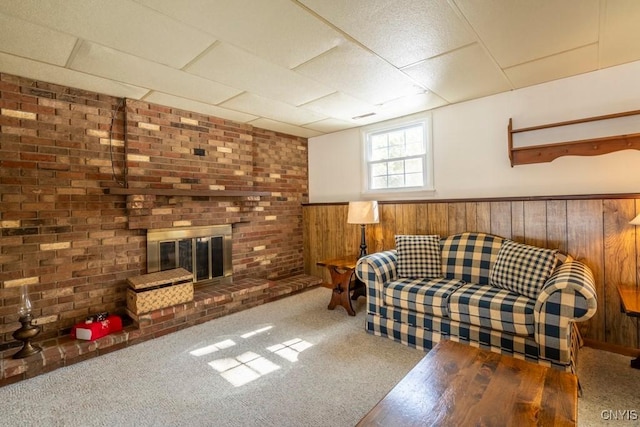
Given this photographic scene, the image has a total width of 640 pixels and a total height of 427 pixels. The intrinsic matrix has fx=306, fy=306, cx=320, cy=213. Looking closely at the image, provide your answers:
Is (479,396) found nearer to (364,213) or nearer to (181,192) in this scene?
(364,213)

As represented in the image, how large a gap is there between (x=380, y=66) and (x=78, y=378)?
132 inches

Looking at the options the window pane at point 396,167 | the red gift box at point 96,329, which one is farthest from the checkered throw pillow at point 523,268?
the red gift box at point 96,329

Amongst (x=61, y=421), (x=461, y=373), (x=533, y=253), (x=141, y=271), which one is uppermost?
(x=533, y=253)

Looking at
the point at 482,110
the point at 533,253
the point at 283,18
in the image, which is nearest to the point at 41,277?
the point at 283,18

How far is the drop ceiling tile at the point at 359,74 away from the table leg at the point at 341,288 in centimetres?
195

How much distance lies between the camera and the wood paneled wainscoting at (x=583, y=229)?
2.49 metres

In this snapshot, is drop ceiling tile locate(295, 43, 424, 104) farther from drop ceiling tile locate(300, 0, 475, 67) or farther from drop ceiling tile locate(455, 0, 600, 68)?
drop ceiling tile locate(455, 0, 600, 68)

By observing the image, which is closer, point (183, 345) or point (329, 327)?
point (183, 345)

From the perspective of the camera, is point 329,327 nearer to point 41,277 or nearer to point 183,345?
point 183,345

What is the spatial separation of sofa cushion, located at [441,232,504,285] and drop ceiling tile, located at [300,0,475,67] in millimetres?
1771

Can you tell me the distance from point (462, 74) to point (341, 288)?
8.19 ft

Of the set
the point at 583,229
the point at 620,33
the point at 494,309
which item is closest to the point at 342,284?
the point at 494,309

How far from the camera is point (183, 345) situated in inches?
109

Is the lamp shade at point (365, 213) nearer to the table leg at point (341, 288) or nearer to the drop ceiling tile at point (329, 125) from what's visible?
the table leg at point (341, 288)
